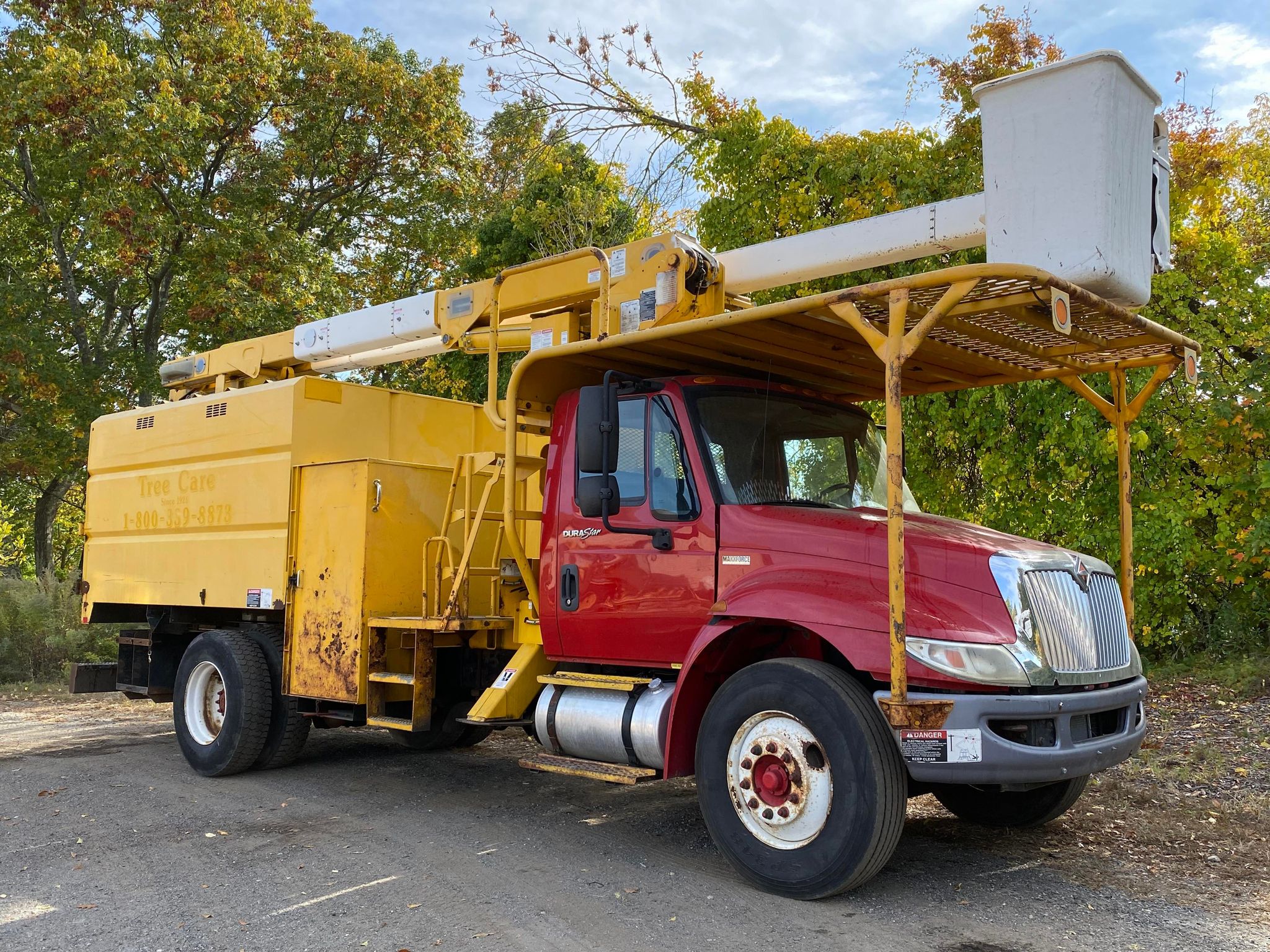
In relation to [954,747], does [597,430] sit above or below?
above

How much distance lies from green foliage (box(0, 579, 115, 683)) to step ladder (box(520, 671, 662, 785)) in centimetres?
1135

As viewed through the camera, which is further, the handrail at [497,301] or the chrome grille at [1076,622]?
the handrail at [497,301]

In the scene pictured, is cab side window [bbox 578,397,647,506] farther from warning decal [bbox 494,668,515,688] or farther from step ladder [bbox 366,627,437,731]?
step ladder [bbox 366,627,437,731]

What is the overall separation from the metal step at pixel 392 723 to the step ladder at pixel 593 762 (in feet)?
3.84

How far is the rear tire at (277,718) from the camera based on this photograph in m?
8.10

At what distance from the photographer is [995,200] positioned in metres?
5.22

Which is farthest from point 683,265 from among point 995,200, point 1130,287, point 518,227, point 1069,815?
point 518,227

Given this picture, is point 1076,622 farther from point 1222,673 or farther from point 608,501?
point 1222,673

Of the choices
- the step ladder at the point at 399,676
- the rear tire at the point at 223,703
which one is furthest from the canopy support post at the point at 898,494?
the rear tire at the point at 223,703

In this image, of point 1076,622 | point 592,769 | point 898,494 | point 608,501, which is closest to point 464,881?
point 592,769

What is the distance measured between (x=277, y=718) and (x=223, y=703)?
0.53 metres

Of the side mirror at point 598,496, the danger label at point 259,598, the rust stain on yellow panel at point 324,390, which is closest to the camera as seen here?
the side mirror at point 598,496

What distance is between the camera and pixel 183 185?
60.2 ft

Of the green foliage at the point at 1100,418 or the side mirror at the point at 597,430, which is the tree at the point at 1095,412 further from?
the side mirror at the point at 597,430
